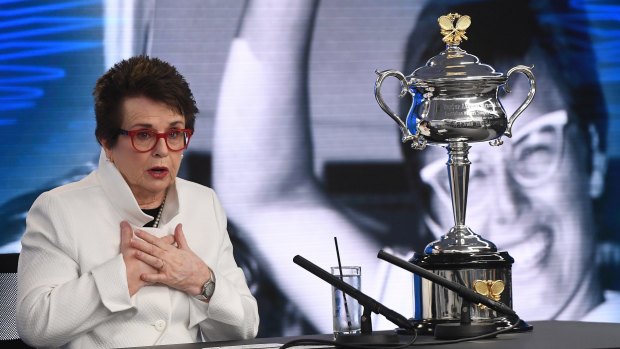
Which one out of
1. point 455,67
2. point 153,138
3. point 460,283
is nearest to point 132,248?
point 153,138

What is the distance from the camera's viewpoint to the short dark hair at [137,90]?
7.77ft

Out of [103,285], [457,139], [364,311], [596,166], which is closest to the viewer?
[364,311]

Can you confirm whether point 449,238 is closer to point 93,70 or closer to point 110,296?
point 110,296

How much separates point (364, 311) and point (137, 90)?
79cm

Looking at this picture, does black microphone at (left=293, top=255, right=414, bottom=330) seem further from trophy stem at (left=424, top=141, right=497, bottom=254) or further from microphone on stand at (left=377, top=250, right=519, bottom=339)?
trophy stem at (left=424, top=141, right=497, bottom=254)

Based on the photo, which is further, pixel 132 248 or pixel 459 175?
pixel 459 175

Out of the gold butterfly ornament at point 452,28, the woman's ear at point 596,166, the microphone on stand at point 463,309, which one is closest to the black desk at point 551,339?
the microphone on stand at point 463,309

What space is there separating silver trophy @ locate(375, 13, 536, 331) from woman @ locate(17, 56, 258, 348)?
1.39 ft

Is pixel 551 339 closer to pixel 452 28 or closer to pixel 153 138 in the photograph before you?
pixel 452 28

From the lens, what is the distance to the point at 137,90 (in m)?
2.38

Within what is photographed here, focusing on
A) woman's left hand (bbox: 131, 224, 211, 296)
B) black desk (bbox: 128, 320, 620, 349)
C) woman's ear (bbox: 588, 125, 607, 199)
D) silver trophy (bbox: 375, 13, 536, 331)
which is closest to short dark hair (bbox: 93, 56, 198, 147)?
woman's left hand (bbox: 131, 224, 211, 296)

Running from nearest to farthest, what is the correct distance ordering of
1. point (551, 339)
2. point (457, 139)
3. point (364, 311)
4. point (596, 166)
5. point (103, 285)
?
point (364, 311), point (551, 339), point (103, 285), point (457, 139), point (596, 166)

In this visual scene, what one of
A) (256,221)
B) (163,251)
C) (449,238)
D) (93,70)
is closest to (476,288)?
(449,238)

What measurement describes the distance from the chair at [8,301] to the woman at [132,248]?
0.51 feet
